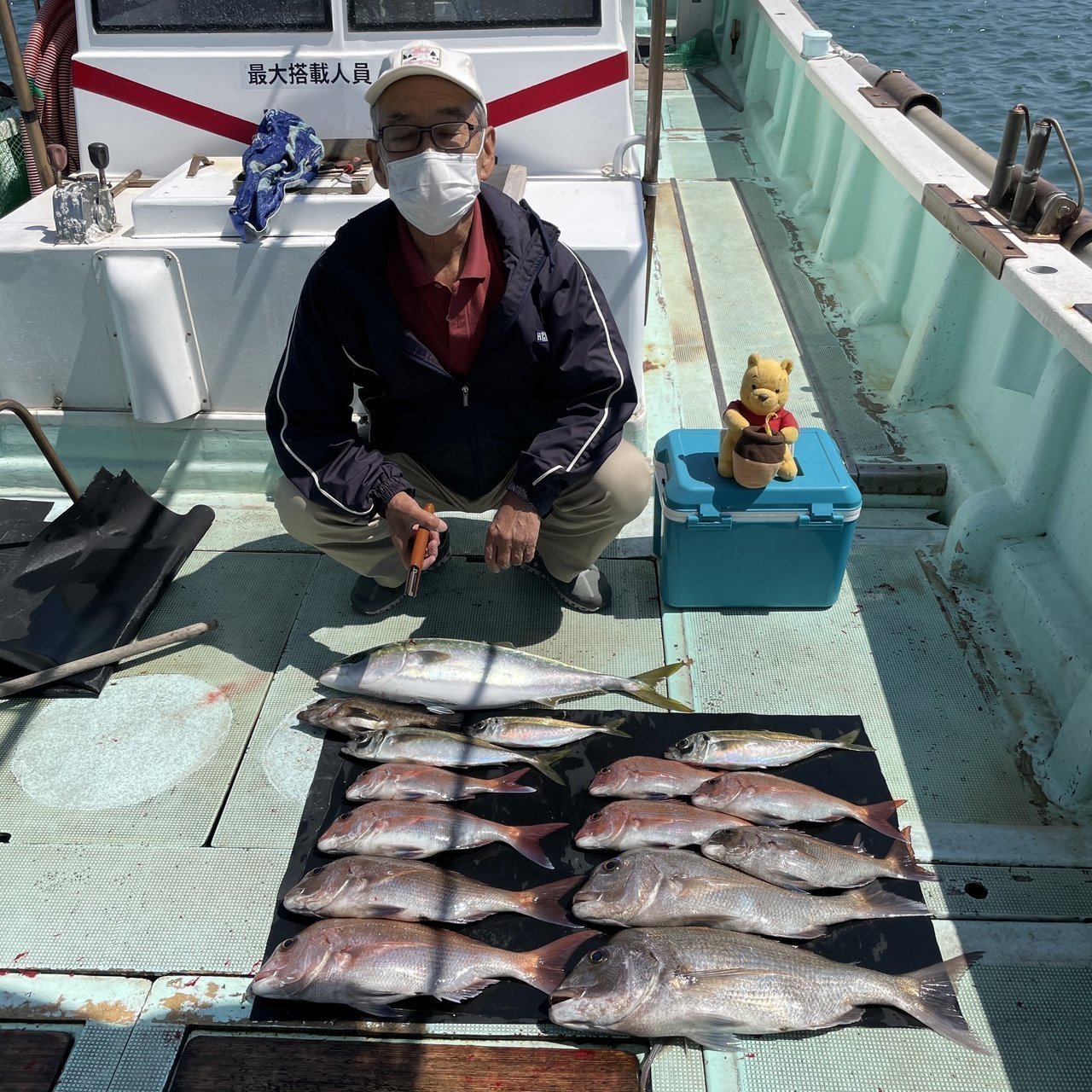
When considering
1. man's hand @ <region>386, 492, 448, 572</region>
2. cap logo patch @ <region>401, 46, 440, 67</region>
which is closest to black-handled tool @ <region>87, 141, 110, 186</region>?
cap logo patch @ <region>401, 46, 440, 67</region>

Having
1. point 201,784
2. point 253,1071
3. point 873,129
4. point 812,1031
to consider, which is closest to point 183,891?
point 201,784

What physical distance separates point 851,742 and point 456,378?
1.59 m

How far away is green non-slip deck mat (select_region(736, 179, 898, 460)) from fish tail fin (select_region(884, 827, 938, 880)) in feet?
6.17

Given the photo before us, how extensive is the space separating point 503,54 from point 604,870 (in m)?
3.27

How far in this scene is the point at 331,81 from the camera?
404cm

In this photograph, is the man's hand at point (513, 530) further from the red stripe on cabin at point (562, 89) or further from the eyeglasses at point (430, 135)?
the red stripe on cabin at point (562, 89)

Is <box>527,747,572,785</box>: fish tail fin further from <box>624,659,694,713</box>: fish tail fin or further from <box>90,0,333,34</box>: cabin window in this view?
<box>90,0,333,34</box>: cabin window

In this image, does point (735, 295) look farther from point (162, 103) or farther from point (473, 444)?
point (162, 103)

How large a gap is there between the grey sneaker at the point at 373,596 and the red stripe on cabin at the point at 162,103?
2077 millimetres

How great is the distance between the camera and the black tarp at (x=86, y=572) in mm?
3121

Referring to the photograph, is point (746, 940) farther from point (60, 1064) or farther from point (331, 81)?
point (331, 81)

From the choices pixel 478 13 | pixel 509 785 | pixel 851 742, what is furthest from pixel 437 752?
pixel 478 13

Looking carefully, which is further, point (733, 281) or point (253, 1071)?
point (733, 281)

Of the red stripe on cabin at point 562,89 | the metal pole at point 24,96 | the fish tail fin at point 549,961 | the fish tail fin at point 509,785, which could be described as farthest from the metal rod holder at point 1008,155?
the metal pole at point 24,96
